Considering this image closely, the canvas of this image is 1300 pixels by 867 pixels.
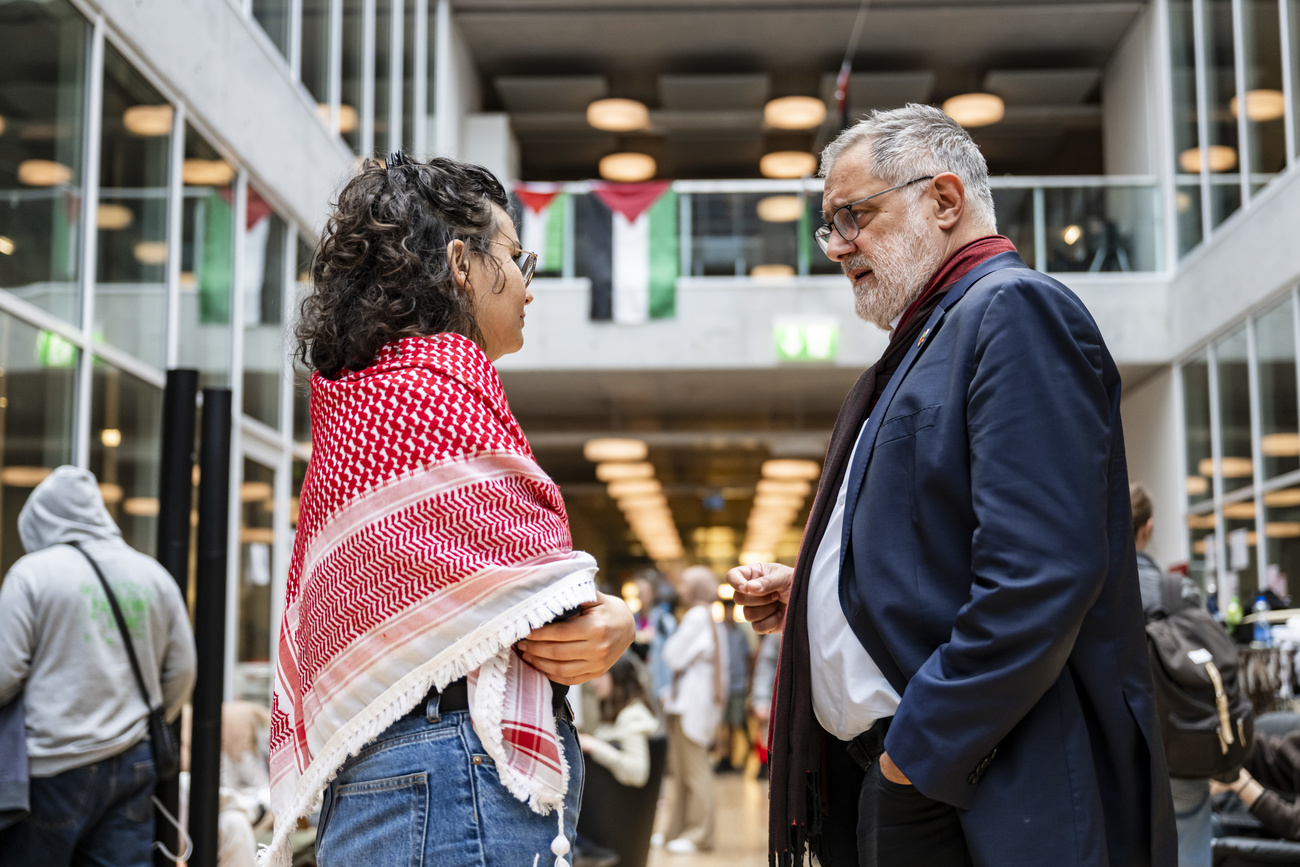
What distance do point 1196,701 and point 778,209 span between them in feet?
34.0

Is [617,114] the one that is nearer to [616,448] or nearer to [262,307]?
[616,448]

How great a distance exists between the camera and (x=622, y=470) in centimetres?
1919

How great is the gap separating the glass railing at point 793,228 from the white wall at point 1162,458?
138cm

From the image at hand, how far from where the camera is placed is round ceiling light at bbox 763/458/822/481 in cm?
1825

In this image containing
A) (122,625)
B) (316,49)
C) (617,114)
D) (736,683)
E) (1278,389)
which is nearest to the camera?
(122,625)

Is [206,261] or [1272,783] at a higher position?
[206,261]

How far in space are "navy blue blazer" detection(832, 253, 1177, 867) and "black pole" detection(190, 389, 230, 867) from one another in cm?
257

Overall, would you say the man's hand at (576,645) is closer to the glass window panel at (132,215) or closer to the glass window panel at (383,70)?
the glass window panel at (132,215)

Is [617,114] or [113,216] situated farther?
[617,114]

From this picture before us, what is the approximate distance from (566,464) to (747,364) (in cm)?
692

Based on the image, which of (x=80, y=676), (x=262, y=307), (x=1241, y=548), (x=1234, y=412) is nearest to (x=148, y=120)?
(x=262, y=307)

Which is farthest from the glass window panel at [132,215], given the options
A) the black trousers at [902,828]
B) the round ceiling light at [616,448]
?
the round ceiling light at [616,448]

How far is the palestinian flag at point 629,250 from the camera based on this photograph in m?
13.9

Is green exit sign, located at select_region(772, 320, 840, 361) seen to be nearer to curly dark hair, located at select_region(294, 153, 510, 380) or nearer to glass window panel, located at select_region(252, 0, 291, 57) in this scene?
glass window panel, located at select_region(252, 0, 291, 57)
